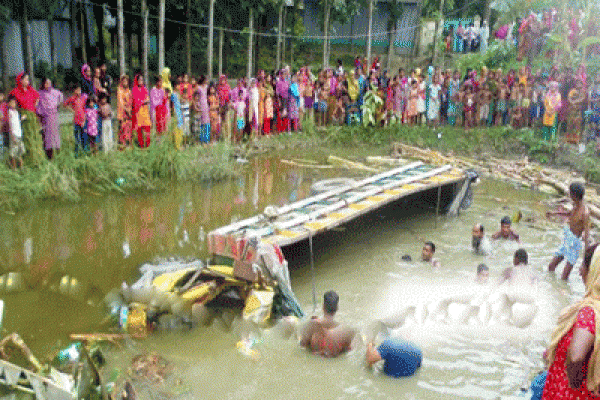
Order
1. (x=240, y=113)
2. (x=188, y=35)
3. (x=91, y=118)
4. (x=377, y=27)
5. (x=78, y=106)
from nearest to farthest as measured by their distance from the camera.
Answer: (x=78, y=106), (x=91, y=118), (x=240, y=113), (x=188, y=35), (x=377, y=27)

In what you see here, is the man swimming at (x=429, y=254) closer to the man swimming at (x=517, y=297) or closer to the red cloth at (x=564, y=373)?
the man swimming at (x=517, y=297)

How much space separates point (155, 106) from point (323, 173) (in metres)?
3.72

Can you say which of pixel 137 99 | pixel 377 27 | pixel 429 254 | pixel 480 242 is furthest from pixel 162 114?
pixel 377 27

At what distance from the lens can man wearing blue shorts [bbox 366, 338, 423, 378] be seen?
575cm

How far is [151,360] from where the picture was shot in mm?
5871

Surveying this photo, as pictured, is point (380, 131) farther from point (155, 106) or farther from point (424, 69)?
point (424, 69)

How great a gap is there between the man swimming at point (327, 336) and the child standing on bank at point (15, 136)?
618 cm

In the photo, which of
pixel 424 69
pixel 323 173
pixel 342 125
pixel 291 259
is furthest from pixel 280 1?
pixel 291 259

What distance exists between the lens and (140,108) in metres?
12.3

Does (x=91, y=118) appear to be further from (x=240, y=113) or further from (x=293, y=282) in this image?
(x=293, y=282)

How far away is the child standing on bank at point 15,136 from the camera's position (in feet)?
33.3

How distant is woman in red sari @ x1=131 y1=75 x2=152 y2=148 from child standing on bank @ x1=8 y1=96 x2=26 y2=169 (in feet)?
7.48

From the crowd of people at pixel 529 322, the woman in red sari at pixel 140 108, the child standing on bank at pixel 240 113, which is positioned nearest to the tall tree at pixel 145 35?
the child standing on bank at pixel 240 113

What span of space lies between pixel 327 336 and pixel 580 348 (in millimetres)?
3374
